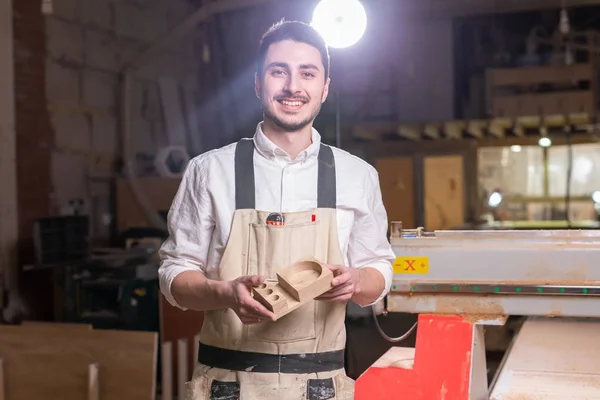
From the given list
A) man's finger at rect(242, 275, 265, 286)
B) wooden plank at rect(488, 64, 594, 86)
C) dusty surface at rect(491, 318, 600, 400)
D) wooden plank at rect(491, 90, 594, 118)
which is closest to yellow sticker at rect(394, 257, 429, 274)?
dusty surface at rect(491, 318, 600, 400)

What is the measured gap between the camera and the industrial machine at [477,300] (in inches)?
70.4

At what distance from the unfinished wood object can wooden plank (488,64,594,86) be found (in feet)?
15.6

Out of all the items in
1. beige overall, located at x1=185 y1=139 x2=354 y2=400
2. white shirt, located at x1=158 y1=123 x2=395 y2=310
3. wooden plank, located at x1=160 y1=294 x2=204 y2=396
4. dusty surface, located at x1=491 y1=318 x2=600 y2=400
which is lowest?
wooden plank, located at x1=160 y1=294 x2=204 y2=396

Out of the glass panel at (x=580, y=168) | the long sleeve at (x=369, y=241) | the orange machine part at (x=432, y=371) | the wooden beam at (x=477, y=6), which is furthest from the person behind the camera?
the glass panel at (x=580, y=168)

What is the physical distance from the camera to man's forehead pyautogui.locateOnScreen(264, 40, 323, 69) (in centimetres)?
130

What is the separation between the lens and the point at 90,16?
5133 mm

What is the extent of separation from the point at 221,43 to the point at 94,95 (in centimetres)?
207

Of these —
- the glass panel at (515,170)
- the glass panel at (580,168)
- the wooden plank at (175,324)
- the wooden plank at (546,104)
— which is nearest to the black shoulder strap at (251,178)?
the wooden plank at (175,324)

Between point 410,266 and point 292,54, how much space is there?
0.84m

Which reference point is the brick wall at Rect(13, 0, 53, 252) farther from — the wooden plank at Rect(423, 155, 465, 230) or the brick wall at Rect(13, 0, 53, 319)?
the wooden plank at Rect(423, 155, 465, 230)

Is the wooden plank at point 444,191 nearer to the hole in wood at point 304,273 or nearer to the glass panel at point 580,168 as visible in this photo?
the glass panel at point 580,168

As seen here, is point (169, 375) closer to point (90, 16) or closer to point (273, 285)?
point (273, 285)

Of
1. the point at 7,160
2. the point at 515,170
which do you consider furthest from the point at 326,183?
the point at 515,170

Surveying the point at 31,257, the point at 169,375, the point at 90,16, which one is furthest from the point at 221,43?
the point at 169,375
